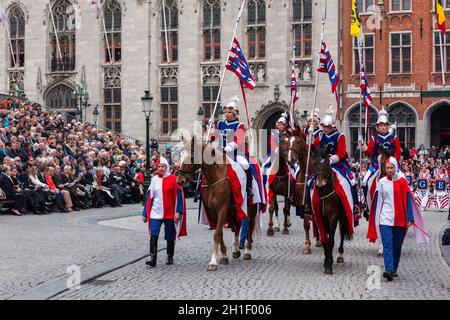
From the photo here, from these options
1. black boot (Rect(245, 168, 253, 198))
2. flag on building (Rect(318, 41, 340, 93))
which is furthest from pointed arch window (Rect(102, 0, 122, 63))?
black boot (Rect(245, 168, 253, 198))

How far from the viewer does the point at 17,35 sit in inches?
1900

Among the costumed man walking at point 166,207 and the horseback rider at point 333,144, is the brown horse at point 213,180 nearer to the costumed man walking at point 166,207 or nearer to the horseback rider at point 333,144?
the costumed man walking at point 166,207

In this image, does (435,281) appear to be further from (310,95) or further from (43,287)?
(310,95)

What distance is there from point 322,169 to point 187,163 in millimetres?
2032

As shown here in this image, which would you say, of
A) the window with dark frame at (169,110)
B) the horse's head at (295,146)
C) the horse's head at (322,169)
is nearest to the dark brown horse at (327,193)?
the horse's head at (322,169)

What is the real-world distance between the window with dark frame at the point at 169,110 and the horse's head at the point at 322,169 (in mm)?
33374

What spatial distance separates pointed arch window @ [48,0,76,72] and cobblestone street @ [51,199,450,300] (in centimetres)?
3418

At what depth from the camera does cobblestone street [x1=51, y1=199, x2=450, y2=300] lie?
371 inches

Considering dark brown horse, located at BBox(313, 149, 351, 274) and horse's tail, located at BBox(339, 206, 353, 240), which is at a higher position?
dark brown horse, located at BBox(313, 149, 351, 274)

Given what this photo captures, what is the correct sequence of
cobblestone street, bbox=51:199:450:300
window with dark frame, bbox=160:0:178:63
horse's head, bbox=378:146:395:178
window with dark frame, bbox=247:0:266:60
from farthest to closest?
window with dark frame, bbox=160:0:178:63 → window with dark frame, bbox=247:0:266:60 → horse's head, bbox=378:146:395:178 → cobblestone street, bbox=51:199:450:300

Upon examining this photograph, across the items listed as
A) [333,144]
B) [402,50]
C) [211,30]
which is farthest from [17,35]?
[333,144]

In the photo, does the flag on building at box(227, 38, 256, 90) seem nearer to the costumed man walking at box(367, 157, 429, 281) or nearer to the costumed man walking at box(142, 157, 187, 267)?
the costumed man walking at box(142, 157, 187, 267)

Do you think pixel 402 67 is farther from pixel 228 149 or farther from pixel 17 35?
pixel 228 149

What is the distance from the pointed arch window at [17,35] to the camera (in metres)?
48.1
